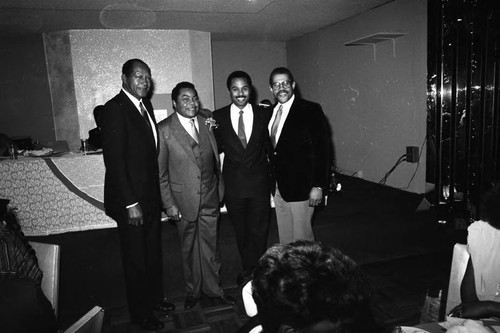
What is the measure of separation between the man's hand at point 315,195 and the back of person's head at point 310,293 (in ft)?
6.25

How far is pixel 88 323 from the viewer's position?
3.89 feet

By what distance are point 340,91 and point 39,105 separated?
5830mm

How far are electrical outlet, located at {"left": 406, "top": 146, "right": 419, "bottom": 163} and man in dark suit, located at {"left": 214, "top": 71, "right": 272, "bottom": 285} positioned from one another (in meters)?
2.92

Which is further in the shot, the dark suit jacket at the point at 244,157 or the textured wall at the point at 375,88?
the textured wall at the point at 375,88

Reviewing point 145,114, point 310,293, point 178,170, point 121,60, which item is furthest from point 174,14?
point 310,293

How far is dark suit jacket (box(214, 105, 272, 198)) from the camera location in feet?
8.39

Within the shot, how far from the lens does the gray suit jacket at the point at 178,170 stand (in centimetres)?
239

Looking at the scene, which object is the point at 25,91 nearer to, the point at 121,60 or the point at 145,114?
the point at 121,60

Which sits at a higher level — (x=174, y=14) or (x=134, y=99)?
(x=174, y=14)

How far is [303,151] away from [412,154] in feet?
9.33

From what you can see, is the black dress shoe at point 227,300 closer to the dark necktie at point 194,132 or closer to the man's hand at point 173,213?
the man's hand at point 173,213

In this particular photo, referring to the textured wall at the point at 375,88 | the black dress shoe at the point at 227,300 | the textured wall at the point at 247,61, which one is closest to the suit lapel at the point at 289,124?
the black dress shoe at the point at 227,300

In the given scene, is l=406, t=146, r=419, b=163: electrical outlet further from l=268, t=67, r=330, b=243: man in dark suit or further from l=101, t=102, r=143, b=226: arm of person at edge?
l=101, t=102, r=143, b=226: arm of person at edge

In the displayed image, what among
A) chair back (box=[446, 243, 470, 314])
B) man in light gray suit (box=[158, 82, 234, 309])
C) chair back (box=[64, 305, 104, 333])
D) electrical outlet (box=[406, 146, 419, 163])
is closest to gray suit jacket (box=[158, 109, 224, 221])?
man in light gray suit (box=[158, 82, 234, 309])
